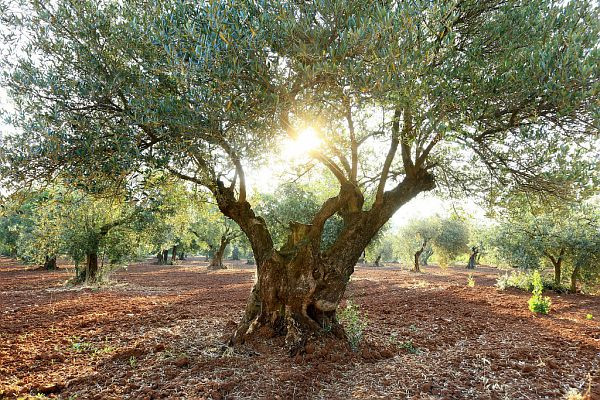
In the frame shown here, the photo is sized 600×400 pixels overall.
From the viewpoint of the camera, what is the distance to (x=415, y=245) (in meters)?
47.4

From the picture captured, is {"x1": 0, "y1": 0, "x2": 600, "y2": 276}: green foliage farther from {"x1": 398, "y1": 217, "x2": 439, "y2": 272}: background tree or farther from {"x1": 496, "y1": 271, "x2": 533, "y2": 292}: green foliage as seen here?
{"x1": 398, "y1": 217, "x2": 439, "y2": 272}: background tree

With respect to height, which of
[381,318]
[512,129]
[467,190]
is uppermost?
[512,129]

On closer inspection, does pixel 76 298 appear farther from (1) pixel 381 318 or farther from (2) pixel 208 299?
(1) pixel 381 318

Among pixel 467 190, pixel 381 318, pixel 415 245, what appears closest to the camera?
pixel 467 190

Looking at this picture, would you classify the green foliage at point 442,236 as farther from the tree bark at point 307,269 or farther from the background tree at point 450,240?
the tree bark at point 307,269

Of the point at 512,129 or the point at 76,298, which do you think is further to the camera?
the point at 76,298

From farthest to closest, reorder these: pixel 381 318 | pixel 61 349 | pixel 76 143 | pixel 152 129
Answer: pixel 381 318 < pixel 61 349 < pixel 152 129 < pixel 76 143

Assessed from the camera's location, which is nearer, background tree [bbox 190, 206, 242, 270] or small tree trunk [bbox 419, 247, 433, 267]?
background tree [bbox 190, 206, 242, 270]

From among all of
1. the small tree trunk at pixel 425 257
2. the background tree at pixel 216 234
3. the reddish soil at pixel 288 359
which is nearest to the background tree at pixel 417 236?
the small tree trunk at pixel 425 257

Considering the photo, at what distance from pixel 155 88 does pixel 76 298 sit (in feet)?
40.5

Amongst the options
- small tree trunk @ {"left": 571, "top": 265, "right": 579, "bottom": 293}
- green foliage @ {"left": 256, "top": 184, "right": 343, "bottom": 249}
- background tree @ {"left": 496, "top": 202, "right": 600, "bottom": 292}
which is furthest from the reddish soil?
green foliage @ {"left": 256, "top": 184, "right": 343, "bottom": 249}

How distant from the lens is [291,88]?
19.1ft

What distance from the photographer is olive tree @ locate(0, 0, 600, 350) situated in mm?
5098

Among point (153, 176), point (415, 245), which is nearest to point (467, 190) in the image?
point (153, 176)
